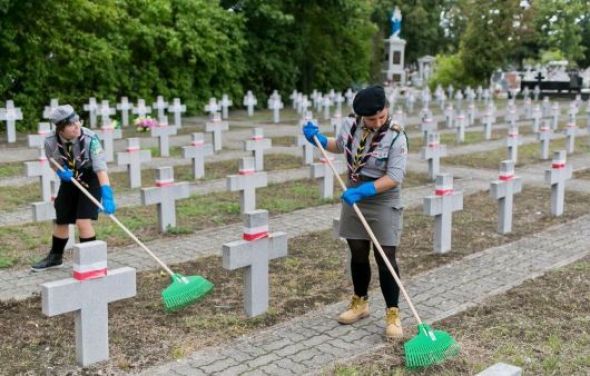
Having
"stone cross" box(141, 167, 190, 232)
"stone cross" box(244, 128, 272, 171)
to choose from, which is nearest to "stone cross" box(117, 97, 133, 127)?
"stone cross" box(244, 128, 272, 171)

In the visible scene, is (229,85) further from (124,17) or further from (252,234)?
(252,234)

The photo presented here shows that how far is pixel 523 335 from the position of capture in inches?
194

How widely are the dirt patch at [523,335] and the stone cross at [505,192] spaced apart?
1762mm

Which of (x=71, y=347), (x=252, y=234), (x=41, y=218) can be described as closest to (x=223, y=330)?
(x=252, y=234)

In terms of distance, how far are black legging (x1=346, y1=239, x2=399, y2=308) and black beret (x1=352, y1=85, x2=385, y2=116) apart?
93 cm

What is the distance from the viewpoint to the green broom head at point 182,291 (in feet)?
16.7

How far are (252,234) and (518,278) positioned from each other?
2.57 m

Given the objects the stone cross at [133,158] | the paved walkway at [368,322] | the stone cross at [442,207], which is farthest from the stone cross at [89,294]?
the stone cross at [133,158]

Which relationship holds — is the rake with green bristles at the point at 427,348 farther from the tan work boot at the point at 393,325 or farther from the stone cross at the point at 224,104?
the stone cross at the point at 224,104

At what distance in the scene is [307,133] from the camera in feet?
16.6

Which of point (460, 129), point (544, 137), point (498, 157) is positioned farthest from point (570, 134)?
point (460, 129)

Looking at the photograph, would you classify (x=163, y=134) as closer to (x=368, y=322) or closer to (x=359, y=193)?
(x=368, y=322)

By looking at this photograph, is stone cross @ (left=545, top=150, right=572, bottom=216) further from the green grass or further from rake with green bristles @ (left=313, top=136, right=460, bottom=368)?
rake with green bristles @ (left=313, top=136, right=460, bottom=368)

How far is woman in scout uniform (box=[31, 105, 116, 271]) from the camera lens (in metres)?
5.68
